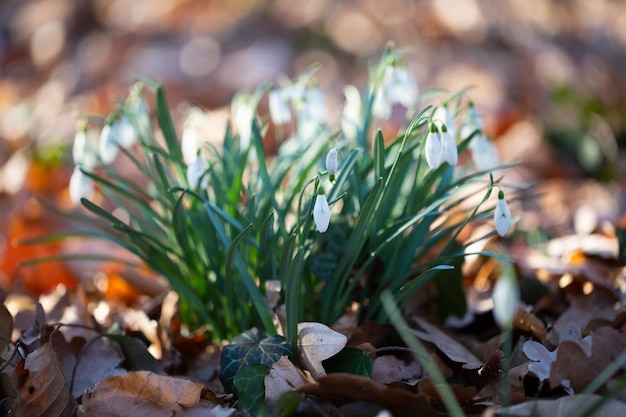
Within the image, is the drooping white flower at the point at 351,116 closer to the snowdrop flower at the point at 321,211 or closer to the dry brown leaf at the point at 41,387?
the snowdrop flower at the point at 321,211

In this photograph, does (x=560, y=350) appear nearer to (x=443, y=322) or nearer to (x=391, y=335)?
(x=391, y=335)

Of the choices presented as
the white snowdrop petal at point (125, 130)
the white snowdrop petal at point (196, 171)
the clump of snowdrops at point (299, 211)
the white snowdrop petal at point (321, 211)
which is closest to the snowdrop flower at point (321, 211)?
the white snowdrop petal at point (321, 211)

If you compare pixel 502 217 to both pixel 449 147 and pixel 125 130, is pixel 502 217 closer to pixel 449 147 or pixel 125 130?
pixel 449 147

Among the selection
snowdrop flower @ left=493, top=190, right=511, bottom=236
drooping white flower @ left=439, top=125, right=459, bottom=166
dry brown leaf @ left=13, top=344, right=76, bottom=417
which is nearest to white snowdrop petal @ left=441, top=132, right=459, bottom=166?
drooping white flower @ left=439, top=125, right=459, bottom=166

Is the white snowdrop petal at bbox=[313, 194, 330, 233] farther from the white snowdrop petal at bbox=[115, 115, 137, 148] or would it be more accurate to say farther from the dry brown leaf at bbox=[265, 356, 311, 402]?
the white snowdrop petal at bbox=[115, 115, 137, 148]

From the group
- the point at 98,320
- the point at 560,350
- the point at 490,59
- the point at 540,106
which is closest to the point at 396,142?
the point at 560,350

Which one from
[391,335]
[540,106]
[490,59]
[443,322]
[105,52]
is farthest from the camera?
[105,52]

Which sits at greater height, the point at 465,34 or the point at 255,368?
the point at 465,34
